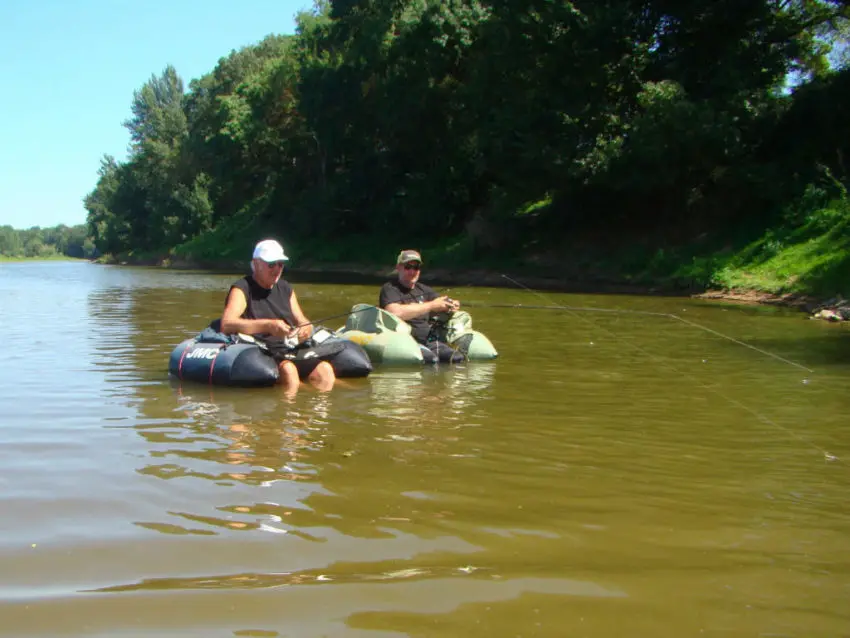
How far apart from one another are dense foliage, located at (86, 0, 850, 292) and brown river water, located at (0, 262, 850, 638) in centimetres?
1917

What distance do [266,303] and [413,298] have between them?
2.31m

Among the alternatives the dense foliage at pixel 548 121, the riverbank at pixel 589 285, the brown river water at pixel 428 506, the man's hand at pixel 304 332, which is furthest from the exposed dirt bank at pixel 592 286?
the brown river water at pixel 428 506

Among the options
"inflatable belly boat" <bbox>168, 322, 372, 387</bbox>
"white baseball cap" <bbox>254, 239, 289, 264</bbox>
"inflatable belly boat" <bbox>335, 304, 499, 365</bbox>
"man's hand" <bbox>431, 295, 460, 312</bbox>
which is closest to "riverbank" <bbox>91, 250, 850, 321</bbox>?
"inflatable belly boat" <bbox>335, 304, 499, 365</bbox>

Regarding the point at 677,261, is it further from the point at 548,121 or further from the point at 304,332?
the point at 304,332

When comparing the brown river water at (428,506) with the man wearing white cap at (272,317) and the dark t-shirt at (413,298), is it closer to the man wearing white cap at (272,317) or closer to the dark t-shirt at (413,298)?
the man wearing white cap at (272,317)

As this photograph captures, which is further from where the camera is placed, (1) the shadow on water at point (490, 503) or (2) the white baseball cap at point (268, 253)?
(2) the white baseball cap at point (268, 253)

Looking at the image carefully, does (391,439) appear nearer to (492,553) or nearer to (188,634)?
(492,553)

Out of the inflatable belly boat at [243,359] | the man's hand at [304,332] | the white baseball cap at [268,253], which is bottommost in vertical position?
the inflatable belly boat at [243,359]

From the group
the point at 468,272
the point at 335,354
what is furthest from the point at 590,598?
the point at 468,272

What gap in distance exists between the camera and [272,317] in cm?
850

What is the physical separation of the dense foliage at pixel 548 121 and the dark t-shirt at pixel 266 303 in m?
19.4

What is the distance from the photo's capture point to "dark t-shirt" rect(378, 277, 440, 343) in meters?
10.3

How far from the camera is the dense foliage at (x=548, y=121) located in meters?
26.3

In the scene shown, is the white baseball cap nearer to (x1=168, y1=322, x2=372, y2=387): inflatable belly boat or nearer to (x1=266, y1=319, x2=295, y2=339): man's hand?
(x1=266, y1=319, x2=295, y2=339): man's hand
